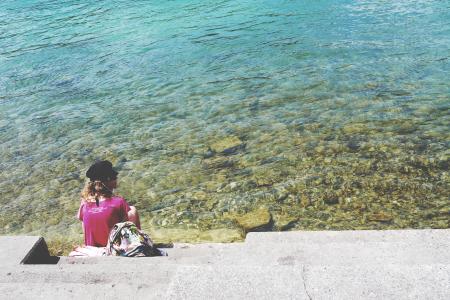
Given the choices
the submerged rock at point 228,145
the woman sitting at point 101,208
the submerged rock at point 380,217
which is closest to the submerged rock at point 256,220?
the submerged rock at point 380,217

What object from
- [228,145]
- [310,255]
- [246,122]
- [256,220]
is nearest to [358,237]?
[310,255]

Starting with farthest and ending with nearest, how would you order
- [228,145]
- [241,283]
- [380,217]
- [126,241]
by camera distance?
1. [228,145]
2. [380,217]
3. [126,241]
4. [241,283]

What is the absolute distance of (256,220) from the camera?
712 cm

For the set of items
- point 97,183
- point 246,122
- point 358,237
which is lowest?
point 246,122

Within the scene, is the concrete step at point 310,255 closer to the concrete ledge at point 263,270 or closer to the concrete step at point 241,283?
the concrete ledge at point 263,270

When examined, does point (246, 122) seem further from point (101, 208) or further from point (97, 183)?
point (101, 208)

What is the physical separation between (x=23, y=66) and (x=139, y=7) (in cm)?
1278

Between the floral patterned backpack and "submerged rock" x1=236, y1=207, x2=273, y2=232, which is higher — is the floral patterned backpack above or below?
above

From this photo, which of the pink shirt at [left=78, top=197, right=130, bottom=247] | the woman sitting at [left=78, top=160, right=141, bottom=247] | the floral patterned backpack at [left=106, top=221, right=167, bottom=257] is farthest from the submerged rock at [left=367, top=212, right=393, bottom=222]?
the pink shirt at [left=78, top=197, right=130, bottom=247]

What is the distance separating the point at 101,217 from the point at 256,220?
2725 mm

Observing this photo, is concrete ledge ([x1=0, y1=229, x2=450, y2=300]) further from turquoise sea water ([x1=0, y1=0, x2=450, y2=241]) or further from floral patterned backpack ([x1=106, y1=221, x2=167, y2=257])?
turquoise sea water ([x1=0, y1=0, x2=450, y2=241])

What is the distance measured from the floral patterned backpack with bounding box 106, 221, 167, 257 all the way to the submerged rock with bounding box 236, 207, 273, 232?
2232 mm

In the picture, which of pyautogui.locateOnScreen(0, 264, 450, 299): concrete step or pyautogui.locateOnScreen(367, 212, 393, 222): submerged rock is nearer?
pyautogui.locateOnScreen(0, 264, 450, 299): concrete step

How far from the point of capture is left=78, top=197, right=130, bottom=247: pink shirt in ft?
17.7
